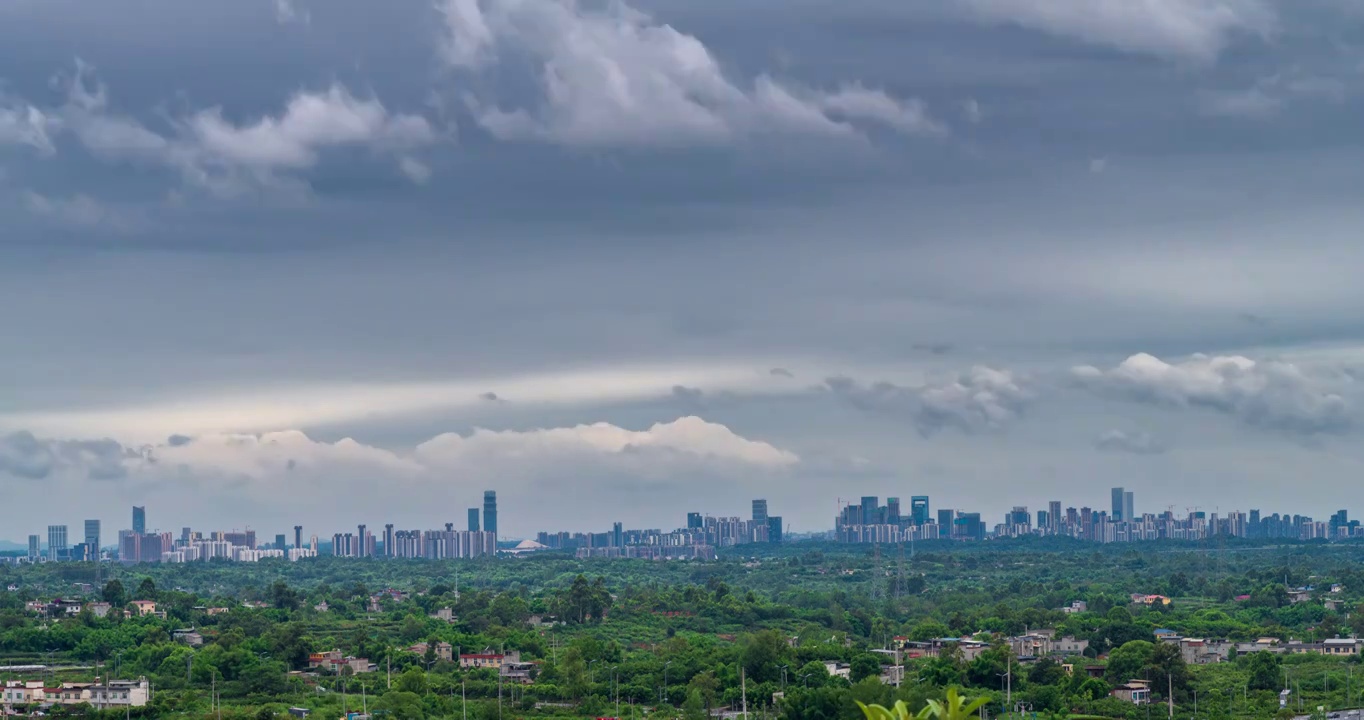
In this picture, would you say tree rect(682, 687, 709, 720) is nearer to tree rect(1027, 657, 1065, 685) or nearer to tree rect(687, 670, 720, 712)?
tree rect(687, 670, 720, 712)

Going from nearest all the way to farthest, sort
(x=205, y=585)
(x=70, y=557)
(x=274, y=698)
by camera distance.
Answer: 1. (x=274, y=698)
2. (x=205, y=585)
3. (x=70, y=557)

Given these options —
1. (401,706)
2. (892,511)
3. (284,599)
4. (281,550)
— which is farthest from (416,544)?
(401,706)

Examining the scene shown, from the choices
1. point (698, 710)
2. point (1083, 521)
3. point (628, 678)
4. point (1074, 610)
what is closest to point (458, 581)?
point (1074, 610)

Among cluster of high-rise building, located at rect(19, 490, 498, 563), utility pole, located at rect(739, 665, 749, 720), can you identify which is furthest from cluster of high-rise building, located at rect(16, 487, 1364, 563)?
utility pole, located at rect(739, 665, 749, 720)

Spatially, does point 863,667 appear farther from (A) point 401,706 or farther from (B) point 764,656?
(A) point 401,706

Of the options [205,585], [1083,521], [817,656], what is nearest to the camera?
[817,656]

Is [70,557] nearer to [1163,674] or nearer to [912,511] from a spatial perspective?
[912,511]

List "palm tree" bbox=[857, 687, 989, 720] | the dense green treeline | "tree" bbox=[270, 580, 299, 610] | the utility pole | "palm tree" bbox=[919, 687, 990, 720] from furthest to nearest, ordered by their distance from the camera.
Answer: "tree" bbox=[270, 580, 299, 610], the dense green treeline, the utility pole, "palm tree" bbox=[919, 687, 990, 720], "palm tree" bbox=[857, 687, 989, 720]

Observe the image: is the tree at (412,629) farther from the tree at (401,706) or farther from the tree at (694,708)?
the tree at (694,708)
